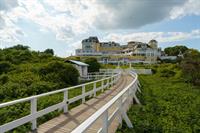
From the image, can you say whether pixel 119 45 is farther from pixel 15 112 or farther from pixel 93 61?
pixel 15 112

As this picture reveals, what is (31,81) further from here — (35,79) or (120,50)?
(120,50)

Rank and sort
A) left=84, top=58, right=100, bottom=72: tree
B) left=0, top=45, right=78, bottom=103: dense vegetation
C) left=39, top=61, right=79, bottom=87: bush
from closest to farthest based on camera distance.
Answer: left=0, top=45, right=78, bottom=103: dense vegetation < left=39, top=61, right=79, bottom=87: bush < left=84, top=58, right=100, bottom=72: tree

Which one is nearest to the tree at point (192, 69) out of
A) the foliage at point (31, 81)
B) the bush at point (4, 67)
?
the foliage at point (31, 81)

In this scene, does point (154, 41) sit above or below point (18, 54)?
above

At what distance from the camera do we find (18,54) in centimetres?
4541

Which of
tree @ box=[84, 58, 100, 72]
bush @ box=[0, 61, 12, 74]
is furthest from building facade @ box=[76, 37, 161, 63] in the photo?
bush @ box=[0, 61, 12, 74]

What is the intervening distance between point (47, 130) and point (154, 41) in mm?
145561

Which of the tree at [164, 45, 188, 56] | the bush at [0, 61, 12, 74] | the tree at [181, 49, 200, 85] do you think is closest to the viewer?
the bush at [0, 61, 12, 74]

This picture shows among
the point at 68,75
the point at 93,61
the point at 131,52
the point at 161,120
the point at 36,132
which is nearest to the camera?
the point at 36,132

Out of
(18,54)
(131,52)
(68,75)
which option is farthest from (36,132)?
(131,52)

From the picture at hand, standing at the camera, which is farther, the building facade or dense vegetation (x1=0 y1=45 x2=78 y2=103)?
the building facade

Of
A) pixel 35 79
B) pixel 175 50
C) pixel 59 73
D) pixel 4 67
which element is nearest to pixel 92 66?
pixel 4 67

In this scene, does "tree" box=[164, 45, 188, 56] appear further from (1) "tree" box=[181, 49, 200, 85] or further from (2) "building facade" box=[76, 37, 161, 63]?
(1) "tree" box=[181, 49, 200, 85]

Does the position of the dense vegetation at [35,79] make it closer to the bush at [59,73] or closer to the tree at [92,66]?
the bush at [59,73]
